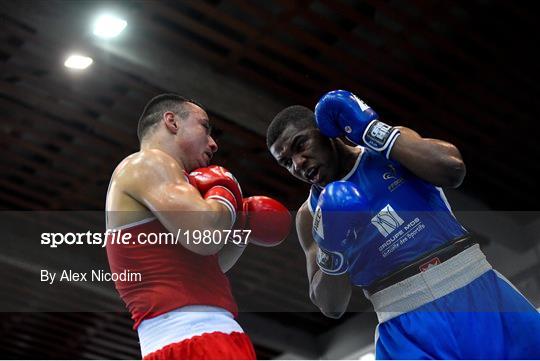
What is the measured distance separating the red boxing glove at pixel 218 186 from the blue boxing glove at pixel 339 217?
252mm

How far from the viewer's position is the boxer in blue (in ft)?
6.72

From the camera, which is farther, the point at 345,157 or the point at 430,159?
the point at 345,157

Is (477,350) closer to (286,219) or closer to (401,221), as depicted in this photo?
(401,221)

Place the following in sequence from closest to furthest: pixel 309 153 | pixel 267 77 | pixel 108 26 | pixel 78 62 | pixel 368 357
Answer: pixel 309 153 < pixel 108 26 < pixel 78 62 < pixel 267 77 < pixel 368 357

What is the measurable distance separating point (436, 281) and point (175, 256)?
77 centimetres

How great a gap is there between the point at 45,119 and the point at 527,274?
403 centimetres

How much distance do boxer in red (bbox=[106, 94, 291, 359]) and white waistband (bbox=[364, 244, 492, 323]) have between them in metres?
0.51

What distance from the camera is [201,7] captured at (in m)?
4.29

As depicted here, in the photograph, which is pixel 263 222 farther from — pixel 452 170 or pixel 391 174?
pixel 452 170

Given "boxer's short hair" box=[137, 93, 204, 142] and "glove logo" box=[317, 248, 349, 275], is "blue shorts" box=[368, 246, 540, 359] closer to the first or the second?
"glove logo" box=[317, 248, 349, 275]

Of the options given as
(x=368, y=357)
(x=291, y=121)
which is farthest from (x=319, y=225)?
(x=368, y=357)

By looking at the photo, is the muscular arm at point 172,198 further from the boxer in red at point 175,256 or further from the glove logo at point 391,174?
the glove logo at point 391,174

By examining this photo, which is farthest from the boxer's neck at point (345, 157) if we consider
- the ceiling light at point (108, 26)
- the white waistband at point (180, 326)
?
the ceiling light at point (108, 26)

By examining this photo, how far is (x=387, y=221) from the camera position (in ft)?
7.29
